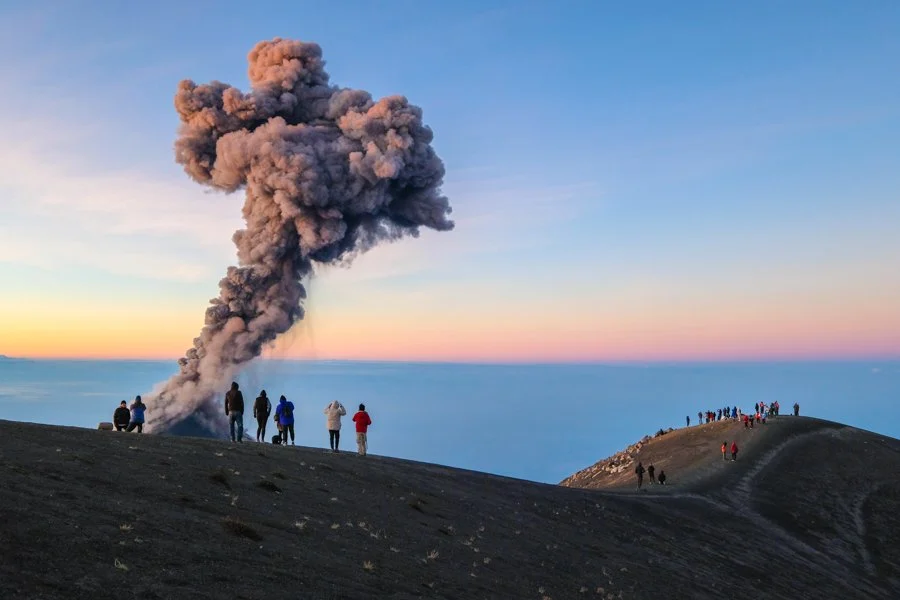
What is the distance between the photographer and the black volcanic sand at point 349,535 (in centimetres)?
1136

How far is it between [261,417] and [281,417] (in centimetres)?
126

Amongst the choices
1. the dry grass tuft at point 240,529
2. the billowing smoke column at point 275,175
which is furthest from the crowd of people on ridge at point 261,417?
the billowing smoke column at point 275,175

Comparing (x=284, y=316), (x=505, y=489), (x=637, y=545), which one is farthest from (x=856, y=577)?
(x=284, y=316)

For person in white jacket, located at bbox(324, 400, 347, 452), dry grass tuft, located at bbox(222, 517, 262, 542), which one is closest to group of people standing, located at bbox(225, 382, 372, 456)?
person in white jacket, located at bbox(324, 400, 347, 452)

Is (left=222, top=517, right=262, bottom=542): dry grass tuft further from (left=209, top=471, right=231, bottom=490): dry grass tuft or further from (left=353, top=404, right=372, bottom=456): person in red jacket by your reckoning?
(left=353, top=404, right=372, bottom=456): person in red jacket

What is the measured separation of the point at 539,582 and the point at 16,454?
1286 centimetres

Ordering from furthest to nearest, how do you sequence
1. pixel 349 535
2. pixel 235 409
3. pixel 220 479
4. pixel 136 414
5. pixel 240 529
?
pixel 136 414 → pixel 235 409 → pixel 220 479 → pixel 349 535 → pixel 240 529

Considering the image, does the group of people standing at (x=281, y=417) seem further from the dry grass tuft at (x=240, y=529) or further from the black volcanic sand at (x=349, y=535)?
the dry grass tuft at (x=240, y=529)

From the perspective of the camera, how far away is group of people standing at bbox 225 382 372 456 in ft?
86.5

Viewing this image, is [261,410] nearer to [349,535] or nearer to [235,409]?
[235,409]

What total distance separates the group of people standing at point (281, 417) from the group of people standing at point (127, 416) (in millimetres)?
3664

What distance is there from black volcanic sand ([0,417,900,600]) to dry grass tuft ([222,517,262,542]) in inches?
Result: 1.3

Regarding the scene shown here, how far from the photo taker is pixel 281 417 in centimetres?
2827

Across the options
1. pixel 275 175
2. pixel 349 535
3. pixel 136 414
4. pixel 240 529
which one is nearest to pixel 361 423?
pixel 136 414
